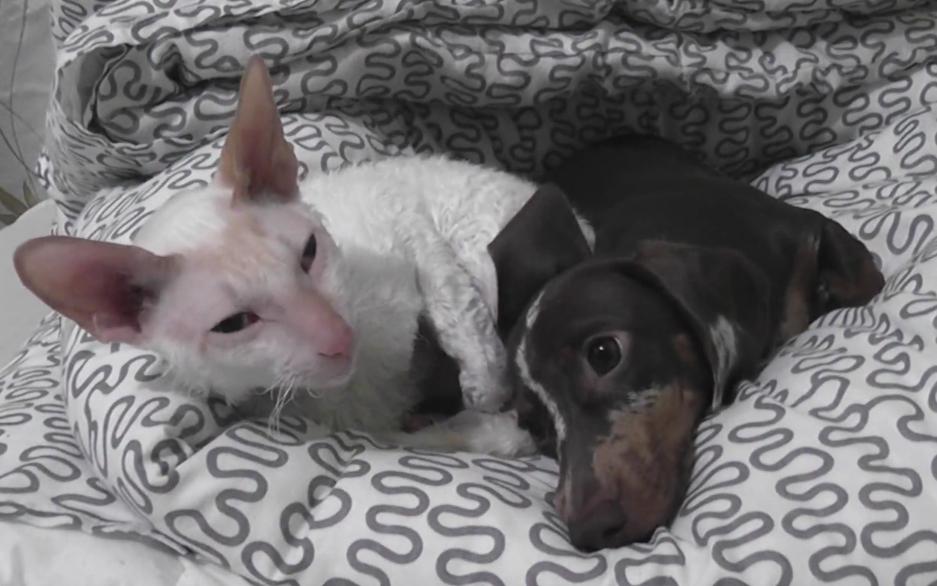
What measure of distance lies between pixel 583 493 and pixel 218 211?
534mm

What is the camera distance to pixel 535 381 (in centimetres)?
130

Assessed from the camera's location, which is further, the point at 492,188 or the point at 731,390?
the point at 492,188

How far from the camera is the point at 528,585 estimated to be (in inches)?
40.5

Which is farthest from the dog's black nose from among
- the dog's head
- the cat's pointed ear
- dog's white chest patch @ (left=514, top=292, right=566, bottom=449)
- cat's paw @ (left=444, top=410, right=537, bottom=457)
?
the cat's pointed ear

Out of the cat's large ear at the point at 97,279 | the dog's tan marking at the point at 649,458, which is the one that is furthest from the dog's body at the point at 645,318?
the cat's large ear at the point at 97,279

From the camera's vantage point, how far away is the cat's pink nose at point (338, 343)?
3.58 ft

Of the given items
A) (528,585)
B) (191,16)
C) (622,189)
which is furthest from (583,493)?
(191,16)

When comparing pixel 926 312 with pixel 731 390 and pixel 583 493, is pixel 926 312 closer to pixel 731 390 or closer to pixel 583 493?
pixel 731 390

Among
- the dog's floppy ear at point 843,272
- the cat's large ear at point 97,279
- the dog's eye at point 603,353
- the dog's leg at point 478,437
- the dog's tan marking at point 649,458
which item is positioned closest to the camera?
the cat's large ear at point 97,279

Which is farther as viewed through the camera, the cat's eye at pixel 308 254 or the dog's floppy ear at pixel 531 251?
the dog's floppy ear at pixel 531 251

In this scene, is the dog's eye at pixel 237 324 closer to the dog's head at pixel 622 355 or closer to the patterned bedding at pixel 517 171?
the patterned bedding at pixel 517 171

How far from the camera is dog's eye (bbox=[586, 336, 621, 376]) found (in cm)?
124

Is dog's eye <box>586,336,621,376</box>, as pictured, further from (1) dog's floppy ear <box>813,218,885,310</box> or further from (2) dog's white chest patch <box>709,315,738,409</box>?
(1) dog's floppy ear <box>813,218,885,310</box>

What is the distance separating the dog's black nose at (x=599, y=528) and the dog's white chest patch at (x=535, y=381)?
0.49ft
